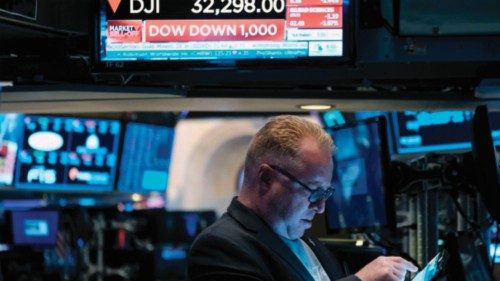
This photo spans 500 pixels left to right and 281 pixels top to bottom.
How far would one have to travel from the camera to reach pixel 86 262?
35.3 ft

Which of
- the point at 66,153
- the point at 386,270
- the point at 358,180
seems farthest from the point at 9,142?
the point at 386,270

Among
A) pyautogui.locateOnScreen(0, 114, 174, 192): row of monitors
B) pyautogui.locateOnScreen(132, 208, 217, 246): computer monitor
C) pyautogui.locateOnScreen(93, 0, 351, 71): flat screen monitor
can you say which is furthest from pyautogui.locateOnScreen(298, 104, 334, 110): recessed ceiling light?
pyautogui.locateOnScreen(132, 208, 217, 246): computer monitor

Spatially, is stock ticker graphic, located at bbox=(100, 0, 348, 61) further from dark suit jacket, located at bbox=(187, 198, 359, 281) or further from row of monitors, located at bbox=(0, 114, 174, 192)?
row of monitors, located at bbox=(0, 114, 174, 192)

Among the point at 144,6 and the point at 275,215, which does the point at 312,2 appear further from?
the point at 275,215

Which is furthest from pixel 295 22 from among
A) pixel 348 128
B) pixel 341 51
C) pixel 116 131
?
pixel 116 131

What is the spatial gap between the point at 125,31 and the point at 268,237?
57.5 inches

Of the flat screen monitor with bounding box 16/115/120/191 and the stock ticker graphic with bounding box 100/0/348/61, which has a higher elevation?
the stock ticker graphic with bounding box 100/0/348/61

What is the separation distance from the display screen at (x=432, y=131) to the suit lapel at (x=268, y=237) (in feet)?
11.3

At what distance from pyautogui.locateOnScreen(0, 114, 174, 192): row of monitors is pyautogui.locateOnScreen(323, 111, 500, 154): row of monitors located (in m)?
3.23

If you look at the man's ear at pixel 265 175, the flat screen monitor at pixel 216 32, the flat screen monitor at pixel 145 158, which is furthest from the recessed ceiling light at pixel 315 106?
the flat screen monitor at pixel 145 158

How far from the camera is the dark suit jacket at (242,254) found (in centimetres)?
265

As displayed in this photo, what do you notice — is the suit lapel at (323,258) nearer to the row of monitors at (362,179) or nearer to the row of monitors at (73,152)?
the row of monitors at (362,179)

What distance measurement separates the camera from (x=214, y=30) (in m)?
3.80

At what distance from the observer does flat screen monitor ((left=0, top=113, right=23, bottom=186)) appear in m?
8.36
